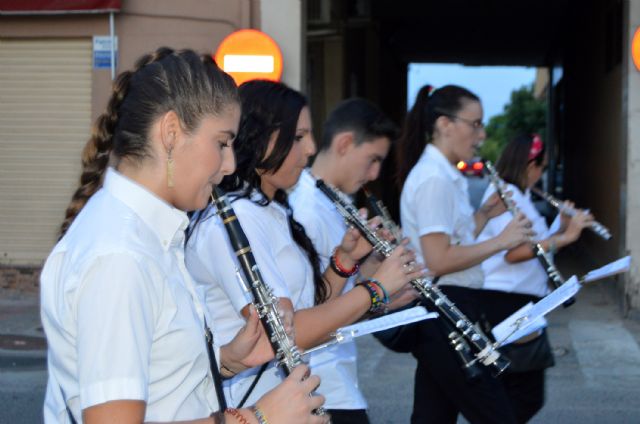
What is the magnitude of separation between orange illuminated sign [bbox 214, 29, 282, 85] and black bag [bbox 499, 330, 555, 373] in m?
4.93

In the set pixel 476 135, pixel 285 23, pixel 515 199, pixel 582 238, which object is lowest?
pixel 582 238

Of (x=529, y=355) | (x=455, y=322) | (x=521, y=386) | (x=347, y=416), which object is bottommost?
(x=521, y=386)

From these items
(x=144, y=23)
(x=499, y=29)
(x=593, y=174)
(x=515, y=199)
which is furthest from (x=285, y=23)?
(x=499, y=29)

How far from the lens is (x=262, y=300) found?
2322 millimetres

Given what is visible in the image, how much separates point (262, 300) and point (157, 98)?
0.64 m

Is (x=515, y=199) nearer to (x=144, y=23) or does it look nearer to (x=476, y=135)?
(x=476, y=135)

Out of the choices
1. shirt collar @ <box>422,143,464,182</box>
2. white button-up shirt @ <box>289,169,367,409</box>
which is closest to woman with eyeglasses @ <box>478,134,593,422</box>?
shirt collar @ <box>422,143,464,182</box>

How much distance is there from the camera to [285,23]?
9.52 meters

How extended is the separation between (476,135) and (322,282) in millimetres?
1573

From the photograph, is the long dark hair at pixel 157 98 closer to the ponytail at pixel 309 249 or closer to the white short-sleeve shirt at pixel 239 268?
the white short-sleeve shirt at pixel 239 268

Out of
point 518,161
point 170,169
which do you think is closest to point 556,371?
point 518,161

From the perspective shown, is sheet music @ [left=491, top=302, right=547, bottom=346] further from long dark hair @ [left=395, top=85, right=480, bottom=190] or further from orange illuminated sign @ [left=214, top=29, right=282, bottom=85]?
orange illuminated sign @ [left=214, top=29, right=282, bottom=85]

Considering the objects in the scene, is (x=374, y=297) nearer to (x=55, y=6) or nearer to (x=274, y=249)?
(x=274, y=249)

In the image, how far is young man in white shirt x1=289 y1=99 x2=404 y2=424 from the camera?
121 inches
